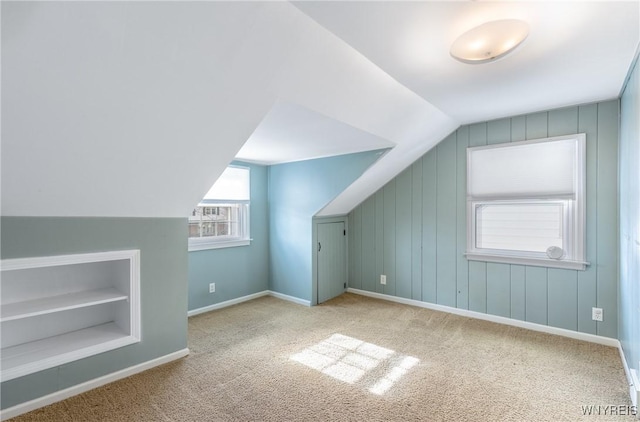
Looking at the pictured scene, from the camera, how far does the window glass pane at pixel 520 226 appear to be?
123 inches

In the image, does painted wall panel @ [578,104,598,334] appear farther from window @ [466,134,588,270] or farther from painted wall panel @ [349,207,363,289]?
painted wall panel @ [349,207,363,289]

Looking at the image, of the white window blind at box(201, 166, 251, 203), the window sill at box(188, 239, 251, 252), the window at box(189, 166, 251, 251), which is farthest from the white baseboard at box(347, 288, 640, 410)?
the white window blind at box(201, 166, 251, 203)

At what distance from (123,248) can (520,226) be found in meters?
3.77

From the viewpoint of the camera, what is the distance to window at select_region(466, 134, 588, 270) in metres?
3.00

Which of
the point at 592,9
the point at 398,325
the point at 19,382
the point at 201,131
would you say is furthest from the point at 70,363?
the point at 592,9

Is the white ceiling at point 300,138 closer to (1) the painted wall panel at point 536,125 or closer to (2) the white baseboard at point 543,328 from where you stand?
(1) the painted wall panel at point 536,125

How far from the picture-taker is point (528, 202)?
322 cm

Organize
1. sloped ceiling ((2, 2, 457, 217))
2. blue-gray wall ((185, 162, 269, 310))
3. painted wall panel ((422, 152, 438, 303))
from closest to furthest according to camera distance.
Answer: sloped ceiling ((2, 2, 457, 217)), blue-gray wall ((185, 162, 269, 310)), painted wall panel ((422, 152, 438, 303))

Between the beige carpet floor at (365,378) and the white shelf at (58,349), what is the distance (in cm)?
27

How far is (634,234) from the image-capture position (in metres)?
2.07

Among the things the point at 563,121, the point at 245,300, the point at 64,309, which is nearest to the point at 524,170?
the point at 563,121

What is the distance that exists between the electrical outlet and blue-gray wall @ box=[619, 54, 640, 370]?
0.18m

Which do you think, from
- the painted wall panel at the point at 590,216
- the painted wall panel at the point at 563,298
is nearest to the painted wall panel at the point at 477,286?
the painted wall panel at the point at 563,298

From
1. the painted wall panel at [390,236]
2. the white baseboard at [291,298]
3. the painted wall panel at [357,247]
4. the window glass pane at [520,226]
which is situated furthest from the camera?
the painted wall panel at [357,247]
